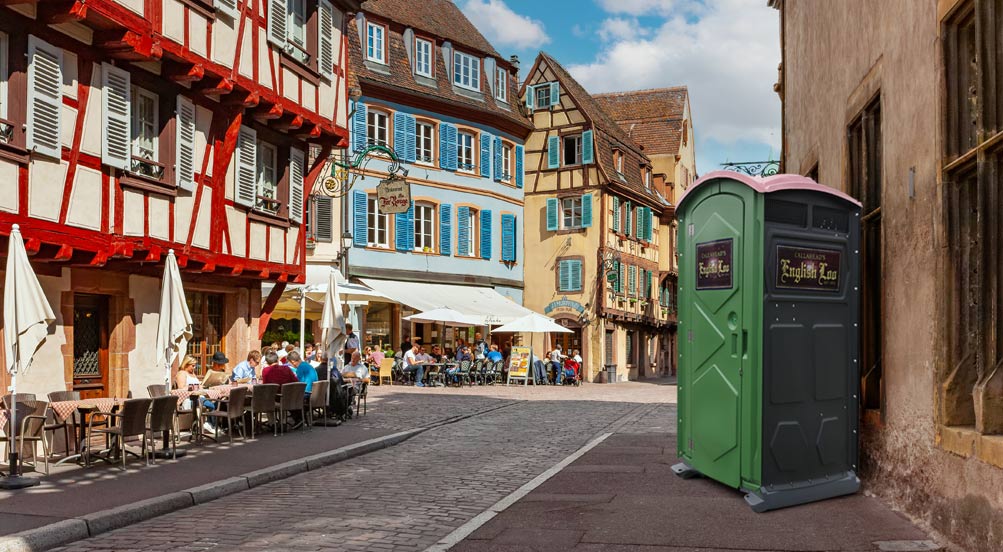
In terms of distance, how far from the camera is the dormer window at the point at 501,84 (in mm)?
38812

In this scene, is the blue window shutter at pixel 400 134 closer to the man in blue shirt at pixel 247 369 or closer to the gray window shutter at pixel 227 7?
the man in blue shirt at pixel 247 369

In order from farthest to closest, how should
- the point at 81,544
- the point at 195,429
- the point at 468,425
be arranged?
Result: 1. the point at 468,425
2. the point at 195,429
3. the point at 81,544

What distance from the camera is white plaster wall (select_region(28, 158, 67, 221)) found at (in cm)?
1213

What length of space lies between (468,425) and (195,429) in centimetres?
506

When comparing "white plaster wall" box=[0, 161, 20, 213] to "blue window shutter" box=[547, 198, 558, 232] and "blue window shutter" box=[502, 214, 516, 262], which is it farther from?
"blue window shutter" box=[547, 198, 558, 232]

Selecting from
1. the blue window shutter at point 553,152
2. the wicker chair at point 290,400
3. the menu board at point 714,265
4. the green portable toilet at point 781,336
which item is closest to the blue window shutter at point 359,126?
the blue window shutter at point 553,152

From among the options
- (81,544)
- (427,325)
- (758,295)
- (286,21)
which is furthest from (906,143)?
(427,325)

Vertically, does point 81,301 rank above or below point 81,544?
above

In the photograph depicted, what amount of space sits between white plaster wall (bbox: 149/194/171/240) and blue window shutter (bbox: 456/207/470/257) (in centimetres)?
2149

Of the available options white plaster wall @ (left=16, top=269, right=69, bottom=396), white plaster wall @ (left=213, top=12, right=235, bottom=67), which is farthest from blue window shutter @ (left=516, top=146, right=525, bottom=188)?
white plaster wall @ (left=16, top=269, right=69, bottom=396)

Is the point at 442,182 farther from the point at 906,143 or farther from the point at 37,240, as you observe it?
Answer: the point at 906,143

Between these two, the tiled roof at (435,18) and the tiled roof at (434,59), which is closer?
the tiled roof at (434,59)

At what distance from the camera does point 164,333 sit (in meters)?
12.8

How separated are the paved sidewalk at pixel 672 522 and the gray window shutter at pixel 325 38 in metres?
11.6
